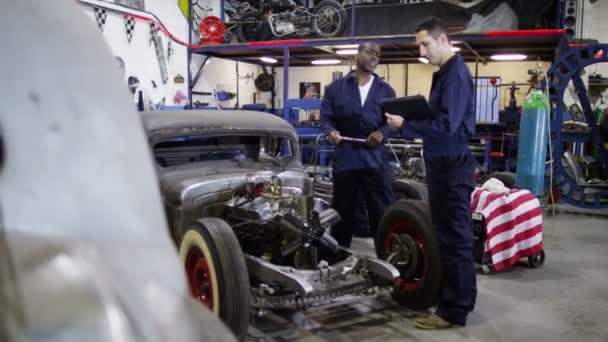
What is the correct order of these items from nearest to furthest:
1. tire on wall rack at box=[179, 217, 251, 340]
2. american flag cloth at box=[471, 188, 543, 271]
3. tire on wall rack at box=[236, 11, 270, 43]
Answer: tire on wall rack at box=[179, 217, 251, 340]
american flag cloth at box=[471, 188, 543, 271]
tire on wall rack at box=[236, 11, 270, 43]

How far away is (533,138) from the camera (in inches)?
274

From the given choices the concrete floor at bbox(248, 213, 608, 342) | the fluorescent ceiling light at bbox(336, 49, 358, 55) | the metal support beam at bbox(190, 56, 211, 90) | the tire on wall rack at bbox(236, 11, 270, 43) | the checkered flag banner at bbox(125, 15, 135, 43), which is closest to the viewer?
the concrete floor at bbox(248, 213, 608, 342)

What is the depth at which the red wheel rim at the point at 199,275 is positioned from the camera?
131 inches

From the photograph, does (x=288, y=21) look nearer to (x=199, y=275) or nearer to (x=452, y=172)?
(x=452, y=172)

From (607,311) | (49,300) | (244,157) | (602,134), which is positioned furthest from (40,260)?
(602,134)

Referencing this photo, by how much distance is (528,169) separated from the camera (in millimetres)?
6770

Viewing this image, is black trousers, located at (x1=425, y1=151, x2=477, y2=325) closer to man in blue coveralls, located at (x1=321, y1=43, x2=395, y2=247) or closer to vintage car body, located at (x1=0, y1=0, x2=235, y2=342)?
man in blue coveralls, located at (x1=321, y1=43, x2=395, y2=247)

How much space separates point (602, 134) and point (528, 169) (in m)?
2.68

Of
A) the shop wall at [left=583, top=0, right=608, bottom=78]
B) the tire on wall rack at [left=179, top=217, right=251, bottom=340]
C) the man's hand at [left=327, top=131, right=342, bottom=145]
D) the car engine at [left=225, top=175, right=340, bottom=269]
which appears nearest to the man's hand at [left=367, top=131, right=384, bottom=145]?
the man's hand at [left=327, top=131, right=342, bottom=145]

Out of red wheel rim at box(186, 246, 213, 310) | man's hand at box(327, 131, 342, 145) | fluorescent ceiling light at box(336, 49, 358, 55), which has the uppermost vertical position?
fluorescent ceiling light at box(336, 49, 358, 55)

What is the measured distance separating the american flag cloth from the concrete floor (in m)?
0.21

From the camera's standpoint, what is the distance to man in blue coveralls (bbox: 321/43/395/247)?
467 centimetres

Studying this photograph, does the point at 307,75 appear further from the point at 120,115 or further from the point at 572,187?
the point at 120,115

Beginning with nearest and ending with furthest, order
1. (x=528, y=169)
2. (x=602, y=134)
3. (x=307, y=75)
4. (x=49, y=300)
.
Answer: (x=49, y=300)
(x=528, y=169)
(x=602, y=134)
(x=307, y=75)
